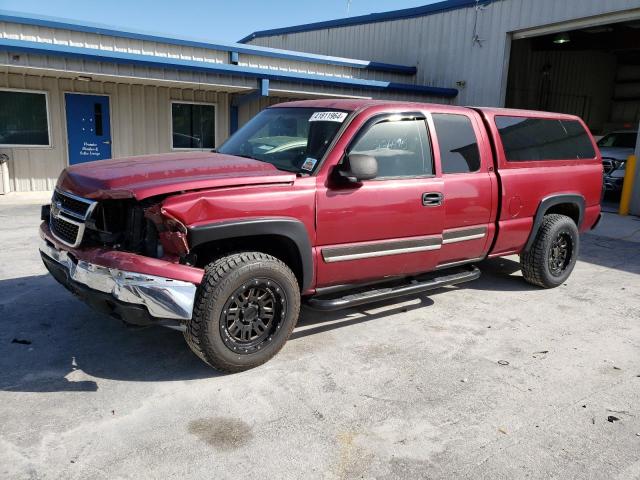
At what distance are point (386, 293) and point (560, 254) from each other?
109 inches

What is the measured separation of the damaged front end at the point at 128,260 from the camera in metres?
3.12

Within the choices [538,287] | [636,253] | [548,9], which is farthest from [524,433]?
[548,9]

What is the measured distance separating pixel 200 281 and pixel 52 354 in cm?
143

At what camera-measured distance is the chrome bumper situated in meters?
3.10

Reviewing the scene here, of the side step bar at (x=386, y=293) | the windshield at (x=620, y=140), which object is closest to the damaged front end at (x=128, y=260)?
the side step bar at (x=386, y=293)

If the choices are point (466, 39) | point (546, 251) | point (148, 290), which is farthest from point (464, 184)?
point (466, 39)

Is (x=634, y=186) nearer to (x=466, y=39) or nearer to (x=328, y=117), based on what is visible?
(x=466, y=39)

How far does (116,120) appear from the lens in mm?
12922

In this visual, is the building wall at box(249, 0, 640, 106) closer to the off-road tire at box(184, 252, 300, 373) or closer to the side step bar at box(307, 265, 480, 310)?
the side step bar at box(307, 265, 480, 310)

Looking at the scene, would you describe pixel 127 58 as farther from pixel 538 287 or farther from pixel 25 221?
pixel 538 287

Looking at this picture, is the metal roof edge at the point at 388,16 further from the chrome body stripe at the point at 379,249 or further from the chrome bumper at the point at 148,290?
the chrome bumper at the point at 148,290

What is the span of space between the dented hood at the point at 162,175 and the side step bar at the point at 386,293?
3.21ft

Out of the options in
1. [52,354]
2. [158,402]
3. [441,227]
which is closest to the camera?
[158,402]

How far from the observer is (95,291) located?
10.7ft
